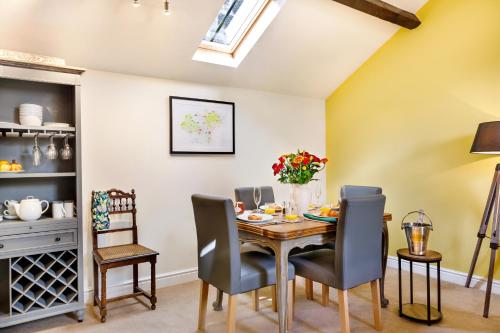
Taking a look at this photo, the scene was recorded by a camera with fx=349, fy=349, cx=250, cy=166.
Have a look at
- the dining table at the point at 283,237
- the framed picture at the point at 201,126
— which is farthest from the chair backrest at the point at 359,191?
the framed picture at the point at 201,126

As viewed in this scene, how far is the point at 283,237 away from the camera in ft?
7.12

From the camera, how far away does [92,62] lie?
3.00m

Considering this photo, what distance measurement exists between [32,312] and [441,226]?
147 inches

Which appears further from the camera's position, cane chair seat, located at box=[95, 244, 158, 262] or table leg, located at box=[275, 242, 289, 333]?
cane chair seat, located at box=[95, 244, 158, 262]

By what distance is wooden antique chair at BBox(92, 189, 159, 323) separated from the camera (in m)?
2.66

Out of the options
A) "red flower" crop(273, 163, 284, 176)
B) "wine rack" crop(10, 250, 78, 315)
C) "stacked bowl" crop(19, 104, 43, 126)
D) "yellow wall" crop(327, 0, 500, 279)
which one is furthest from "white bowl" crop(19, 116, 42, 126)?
"yellow wall" crop(327, 0, 500, 279)

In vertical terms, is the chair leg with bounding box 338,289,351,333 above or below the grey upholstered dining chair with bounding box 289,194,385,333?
below

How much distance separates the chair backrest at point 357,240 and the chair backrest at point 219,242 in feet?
2.19

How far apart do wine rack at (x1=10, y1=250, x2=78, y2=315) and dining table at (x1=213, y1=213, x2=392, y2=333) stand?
4.53 feet

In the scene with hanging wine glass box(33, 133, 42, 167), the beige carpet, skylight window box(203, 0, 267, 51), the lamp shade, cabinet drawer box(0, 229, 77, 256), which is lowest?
the beige carpet

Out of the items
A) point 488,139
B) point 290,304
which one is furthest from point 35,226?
point 488,139

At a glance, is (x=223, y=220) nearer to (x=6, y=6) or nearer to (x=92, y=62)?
(x=92, y=62)

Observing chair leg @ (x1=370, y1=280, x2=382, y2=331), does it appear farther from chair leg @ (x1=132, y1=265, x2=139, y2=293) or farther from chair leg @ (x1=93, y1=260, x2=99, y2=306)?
chair leg @ (x1=93, y1=260, x2=99, y2=306)

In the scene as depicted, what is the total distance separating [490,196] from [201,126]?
2739 mm
